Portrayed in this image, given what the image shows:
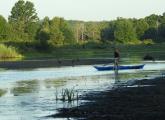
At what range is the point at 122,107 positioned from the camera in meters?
21.8

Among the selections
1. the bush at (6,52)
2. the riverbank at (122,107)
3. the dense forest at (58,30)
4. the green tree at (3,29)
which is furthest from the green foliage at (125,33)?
the riverbank at (122,107)

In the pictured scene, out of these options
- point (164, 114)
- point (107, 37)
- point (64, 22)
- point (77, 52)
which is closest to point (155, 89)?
point (164, 114)

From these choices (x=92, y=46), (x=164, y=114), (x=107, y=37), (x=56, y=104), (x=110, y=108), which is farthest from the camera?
(x=107, y=37)

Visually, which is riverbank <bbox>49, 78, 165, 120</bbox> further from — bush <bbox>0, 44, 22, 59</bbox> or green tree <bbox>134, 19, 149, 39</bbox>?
green tree <bbox>134, 19, 149, 39</bbox>

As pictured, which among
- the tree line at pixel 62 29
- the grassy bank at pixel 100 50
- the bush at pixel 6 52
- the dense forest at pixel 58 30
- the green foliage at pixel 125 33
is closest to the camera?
the bush at pixel 6 52

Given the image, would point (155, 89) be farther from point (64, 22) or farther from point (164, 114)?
point (64, 22)

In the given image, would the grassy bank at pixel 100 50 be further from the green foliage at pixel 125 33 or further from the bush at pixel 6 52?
the green foliage at pixel 125 33

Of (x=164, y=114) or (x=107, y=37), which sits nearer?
(x=164, y=114)

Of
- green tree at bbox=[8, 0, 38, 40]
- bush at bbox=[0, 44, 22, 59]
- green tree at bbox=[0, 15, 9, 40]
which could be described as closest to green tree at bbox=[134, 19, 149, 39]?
green tree at bbox=[8, 0, 38, 40]

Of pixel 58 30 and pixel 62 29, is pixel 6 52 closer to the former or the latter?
pixel 58 30

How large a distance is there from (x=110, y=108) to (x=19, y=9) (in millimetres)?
134814

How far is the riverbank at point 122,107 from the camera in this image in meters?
19.4

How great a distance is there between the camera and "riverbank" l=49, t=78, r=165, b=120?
19372mm

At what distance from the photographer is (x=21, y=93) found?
3203 cm
